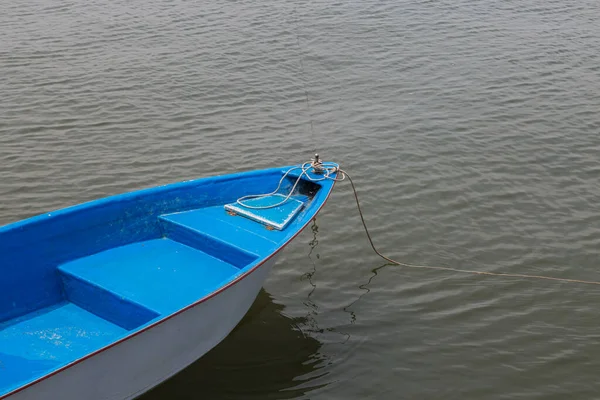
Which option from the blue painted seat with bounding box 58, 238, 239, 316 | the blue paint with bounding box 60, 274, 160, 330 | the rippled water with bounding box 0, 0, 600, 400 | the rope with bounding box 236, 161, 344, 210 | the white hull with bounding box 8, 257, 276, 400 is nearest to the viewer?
the white hull with bounding box 8, 257, 276, 400

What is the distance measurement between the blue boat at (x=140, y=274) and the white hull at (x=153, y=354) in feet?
0.03

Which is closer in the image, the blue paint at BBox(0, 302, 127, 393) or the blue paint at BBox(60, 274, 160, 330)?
the blue paint at BBox(0, 302, 127, 393)

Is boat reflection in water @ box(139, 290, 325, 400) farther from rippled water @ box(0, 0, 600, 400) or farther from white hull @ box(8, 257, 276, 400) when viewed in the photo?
white hull @ box(8, 257, 276, 400)

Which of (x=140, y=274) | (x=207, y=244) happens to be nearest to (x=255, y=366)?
(x=207, y=244)

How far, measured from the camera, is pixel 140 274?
6.49m

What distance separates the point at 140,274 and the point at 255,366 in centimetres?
125

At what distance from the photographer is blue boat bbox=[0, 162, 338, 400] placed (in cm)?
565

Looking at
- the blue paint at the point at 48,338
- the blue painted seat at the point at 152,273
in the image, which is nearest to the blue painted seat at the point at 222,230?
the blue painted seat at the point at 152,273

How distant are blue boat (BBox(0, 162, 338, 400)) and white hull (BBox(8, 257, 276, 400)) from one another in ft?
0.03

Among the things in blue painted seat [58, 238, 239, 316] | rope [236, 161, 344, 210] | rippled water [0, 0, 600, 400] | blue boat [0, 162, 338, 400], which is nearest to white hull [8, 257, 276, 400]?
blue boat [0, 162, 338, 400]

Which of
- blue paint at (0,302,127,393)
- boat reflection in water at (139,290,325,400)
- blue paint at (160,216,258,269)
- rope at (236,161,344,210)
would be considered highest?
rope at (236,161,344,210)

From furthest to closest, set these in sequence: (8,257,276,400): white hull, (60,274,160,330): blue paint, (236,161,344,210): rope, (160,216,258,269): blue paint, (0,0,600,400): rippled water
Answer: (236,161,344,210): rope < (0,0,600,400): rippled water < (160,216,258,269): blue paint < (60,274,160,330): blue paint < (8,257,276,400): white hull

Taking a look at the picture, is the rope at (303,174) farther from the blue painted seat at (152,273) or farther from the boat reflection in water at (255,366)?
the boat reflection in water at (255,366)

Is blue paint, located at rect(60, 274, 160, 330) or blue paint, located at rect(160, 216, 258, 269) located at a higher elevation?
blue paint, located at rect(160, 216, 258, 269)
